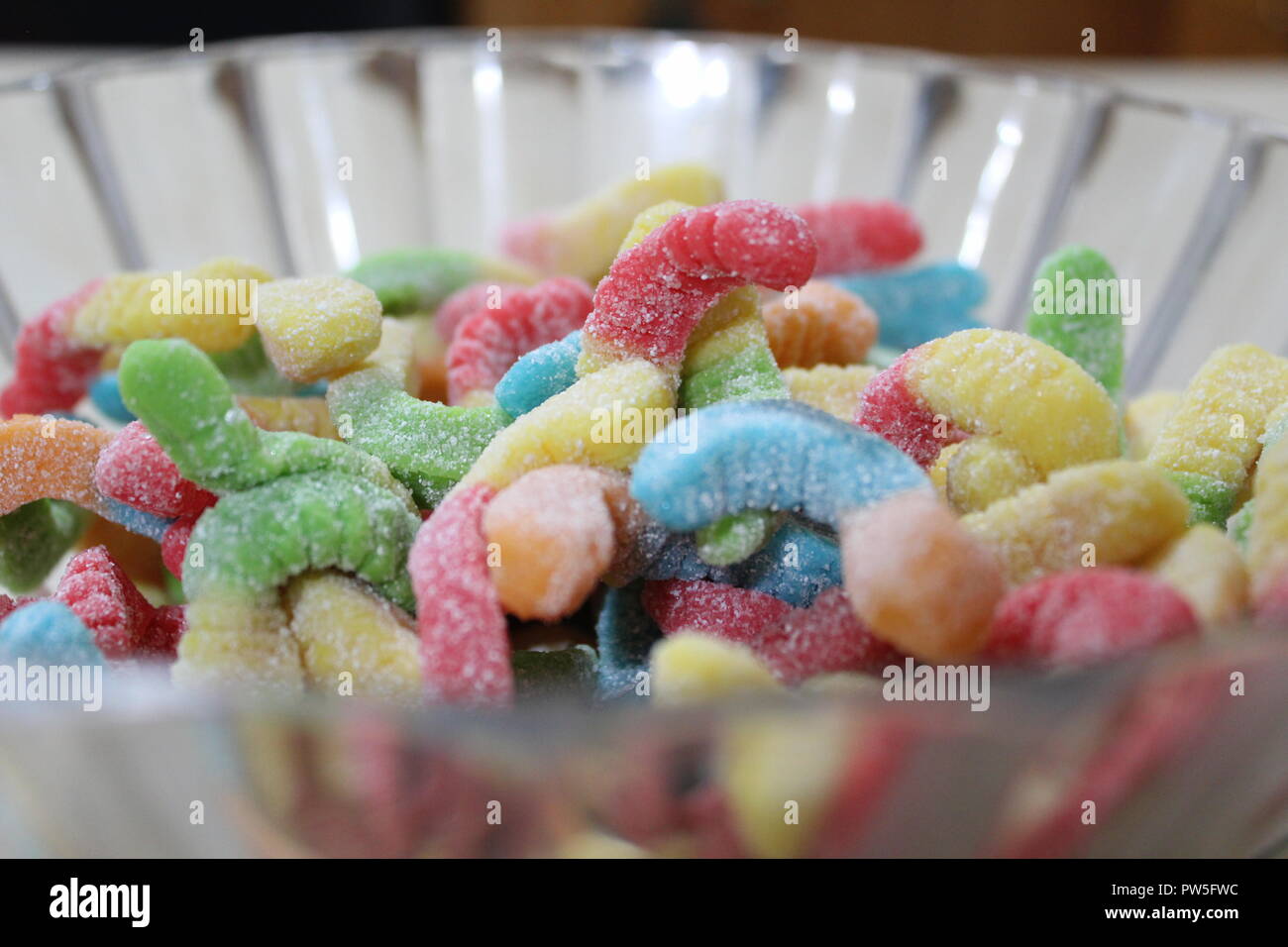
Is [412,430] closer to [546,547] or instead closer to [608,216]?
[546,547]

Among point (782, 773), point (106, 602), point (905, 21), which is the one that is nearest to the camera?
point (782, 773)

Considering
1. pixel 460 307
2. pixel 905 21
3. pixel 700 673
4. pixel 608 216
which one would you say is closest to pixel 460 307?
pixel 460 307

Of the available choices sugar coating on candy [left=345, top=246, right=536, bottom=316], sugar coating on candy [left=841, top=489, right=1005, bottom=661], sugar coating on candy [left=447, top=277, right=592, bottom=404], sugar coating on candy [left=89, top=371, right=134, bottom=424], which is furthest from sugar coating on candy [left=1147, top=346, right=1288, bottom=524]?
sugar coating on candy [left=89, top=371, right=134, bottom=424]

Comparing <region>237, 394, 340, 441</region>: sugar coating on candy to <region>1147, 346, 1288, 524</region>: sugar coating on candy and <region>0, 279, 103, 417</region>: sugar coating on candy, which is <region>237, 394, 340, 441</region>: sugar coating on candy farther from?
<region>1147, 346, 1288, 524</region>: sugar coating on candy
